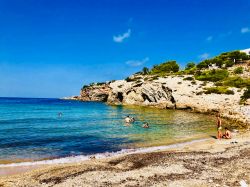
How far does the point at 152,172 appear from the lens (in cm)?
1775

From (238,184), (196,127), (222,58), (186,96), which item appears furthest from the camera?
(222,58)

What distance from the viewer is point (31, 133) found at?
37219 mm

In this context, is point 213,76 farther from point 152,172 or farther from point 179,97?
point 152,172

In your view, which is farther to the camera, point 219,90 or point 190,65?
point 190,65

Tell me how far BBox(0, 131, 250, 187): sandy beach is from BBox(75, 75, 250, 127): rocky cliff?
Result: 27239mm

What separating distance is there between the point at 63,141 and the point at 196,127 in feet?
63.0

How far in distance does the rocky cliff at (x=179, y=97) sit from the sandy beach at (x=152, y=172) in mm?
27239

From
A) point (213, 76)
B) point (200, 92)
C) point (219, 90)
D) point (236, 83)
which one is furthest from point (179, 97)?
point (213, 76)

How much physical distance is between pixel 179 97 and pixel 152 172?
206ft

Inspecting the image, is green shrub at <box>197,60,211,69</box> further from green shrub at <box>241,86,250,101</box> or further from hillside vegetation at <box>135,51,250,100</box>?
green shrub at <box>241,86,250,101</box>

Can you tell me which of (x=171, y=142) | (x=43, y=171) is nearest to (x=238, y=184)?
(x=43, y=171)

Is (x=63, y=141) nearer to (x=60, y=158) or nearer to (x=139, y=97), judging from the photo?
(x=60, y=158)

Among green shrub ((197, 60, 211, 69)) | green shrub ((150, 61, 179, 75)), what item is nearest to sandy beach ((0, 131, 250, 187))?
green shrub ((197, 60, 211, 69))

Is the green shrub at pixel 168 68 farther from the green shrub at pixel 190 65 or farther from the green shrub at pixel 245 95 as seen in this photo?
the green shrub at pixel 245 95
